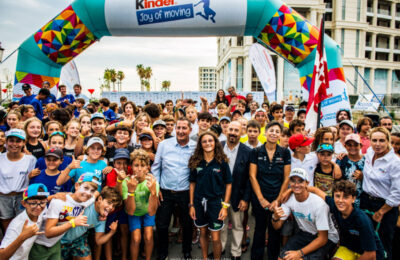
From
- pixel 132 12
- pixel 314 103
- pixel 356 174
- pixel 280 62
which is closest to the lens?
pixel 356 174

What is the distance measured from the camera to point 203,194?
122 inches

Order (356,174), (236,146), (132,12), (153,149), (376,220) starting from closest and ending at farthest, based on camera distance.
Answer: (376,220) < (356,174) < (236,146) < (153,149) < (132,12)

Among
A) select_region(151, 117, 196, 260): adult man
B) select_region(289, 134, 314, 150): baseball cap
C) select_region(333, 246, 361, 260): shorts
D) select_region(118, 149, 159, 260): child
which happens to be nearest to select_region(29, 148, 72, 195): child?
select_region(118, 149, 159, 260): child

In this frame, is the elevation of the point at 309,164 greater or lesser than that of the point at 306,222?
greater

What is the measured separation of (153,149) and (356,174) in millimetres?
2894

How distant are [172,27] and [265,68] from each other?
13.8 feet

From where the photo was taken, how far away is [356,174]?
9.91ft

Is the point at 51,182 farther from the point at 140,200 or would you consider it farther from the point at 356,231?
the point at 356,231

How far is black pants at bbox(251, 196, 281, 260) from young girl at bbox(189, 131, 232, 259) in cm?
47

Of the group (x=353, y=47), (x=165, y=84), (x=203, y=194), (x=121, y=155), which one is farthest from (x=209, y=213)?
(x=165, y=84)

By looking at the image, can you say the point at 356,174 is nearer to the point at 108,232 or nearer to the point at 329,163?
the point at 329,163

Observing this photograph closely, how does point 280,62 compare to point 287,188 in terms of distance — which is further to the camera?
point 280,62

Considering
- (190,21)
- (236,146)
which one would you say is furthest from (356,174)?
(190,21)

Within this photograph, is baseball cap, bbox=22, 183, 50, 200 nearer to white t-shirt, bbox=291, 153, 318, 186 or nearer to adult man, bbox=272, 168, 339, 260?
adult man, bbox=272, 168, 339, 260
